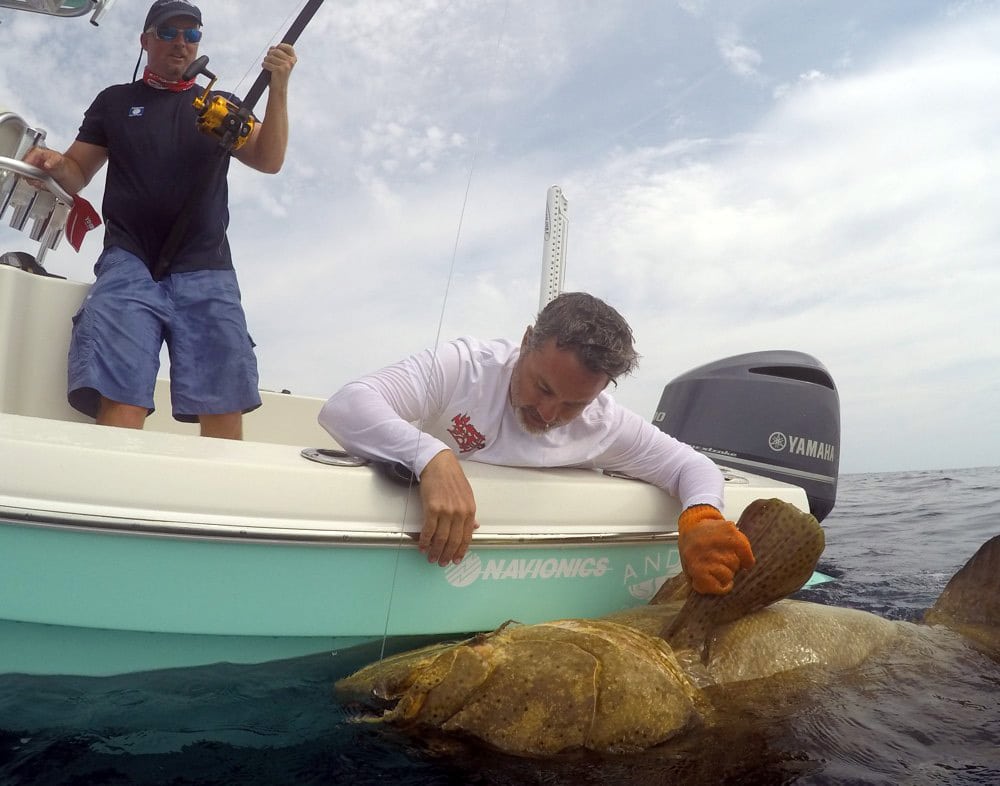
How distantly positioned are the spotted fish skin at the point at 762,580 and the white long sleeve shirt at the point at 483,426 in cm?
26

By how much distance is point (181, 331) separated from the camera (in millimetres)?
2877

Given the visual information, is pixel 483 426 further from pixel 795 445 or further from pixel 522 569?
pixel 795 445

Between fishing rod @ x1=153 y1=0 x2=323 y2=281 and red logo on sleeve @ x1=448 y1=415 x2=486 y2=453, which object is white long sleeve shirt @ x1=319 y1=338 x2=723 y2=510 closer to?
red logo on sleeve @ x1=448 y1=415 x2=486 y2=453

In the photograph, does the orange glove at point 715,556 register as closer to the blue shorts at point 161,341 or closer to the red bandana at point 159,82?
the blue shorts at point 161,341

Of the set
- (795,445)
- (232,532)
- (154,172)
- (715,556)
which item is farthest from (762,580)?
(154,172)

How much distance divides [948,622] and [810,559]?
99 cm

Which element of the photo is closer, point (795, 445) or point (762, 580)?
point (762, 580)

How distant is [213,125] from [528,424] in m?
1.62

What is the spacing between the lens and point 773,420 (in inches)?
165

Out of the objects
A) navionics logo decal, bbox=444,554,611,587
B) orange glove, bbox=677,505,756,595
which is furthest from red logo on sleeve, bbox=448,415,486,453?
orange glove, bbox=677,505,756,595

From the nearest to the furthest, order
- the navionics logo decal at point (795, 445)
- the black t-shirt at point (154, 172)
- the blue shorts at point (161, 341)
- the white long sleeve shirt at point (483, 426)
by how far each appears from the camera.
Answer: the white long sleeve shirt at point (483, 426)
the blue shorts at point (161, 341)
the black t-shirt at point (154, 172)
the navionics logo decal at point (795, 445)

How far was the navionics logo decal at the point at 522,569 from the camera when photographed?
231 cm

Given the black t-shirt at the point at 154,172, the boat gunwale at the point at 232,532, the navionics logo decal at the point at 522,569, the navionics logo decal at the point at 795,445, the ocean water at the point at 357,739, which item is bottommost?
the ocean water at the point at 357,739

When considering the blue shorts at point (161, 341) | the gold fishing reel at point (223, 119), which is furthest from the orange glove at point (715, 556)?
the gold fishing reel at point (223, 119)
